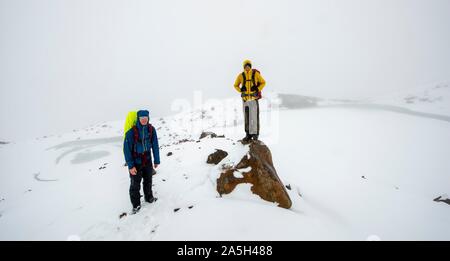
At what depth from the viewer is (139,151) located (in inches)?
263

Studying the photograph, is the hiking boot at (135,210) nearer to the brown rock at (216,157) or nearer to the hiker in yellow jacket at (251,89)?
the brown rock at (216,157)

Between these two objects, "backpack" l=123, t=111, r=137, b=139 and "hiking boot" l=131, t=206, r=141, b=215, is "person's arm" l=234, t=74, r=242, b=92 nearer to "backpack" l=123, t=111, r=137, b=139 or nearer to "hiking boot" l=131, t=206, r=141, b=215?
"backpack" l=123, t=111, r=137, b=139

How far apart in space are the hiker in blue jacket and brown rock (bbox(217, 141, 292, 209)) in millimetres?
2397

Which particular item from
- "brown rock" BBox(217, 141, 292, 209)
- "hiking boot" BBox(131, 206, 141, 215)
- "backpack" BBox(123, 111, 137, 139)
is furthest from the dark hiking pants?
"hiking boot" BBox(131, 206, 141, 215)

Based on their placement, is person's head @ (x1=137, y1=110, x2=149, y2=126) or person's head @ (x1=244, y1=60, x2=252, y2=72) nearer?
person's head @ (x1=137, y1=110, x2=149, y2=126)

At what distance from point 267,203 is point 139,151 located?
422cm

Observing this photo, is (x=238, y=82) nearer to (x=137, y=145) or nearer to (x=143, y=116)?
(x=143, y=116)

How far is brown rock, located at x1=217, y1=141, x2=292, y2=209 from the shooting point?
7215mm

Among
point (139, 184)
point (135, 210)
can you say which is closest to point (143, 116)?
point (139, 184)

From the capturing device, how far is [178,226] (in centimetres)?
571

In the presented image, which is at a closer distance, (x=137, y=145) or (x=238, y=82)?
(x=137, y=145)

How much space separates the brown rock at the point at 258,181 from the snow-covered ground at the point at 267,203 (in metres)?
0.26
